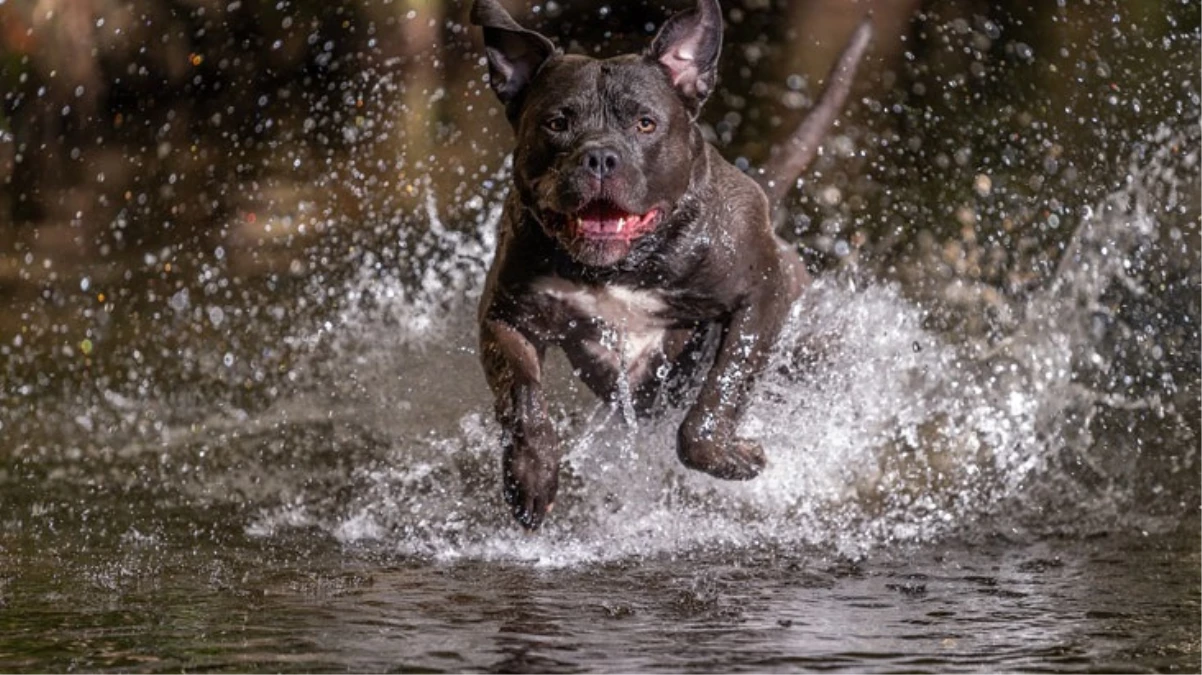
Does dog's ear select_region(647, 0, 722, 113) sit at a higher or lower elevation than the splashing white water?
higher

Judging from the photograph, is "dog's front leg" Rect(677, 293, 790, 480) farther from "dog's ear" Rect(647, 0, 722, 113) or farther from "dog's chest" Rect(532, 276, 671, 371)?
"dog's ear" Rect(647, 0, 722, 113)

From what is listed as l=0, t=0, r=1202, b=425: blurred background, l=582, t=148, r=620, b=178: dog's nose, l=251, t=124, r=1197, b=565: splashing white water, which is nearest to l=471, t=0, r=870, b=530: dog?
l=582, t=148, r=620, b=178: dog's nose

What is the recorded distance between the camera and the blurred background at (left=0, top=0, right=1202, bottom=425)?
9414 millimetres

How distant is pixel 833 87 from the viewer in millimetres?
6664

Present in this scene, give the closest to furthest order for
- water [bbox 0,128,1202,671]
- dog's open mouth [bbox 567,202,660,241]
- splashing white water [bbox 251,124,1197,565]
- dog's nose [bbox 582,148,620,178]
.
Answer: water [bbox 0,128,1202,671]
dog's nose [bbox 582,148,620,178]
dog's open mouth [bbox 567,202,660,241]
splashing white water [bbox 251,124,1197,565]

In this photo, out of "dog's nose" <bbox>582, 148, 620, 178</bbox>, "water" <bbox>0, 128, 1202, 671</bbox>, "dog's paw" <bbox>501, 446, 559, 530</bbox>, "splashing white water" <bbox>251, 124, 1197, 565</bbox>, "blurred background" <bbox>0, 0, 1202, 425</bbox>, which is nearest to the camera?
"water" <bbox>0, 128, 1202, 671</bbox>

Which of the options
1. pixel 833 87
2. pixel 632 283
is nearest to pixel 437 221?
pixel 833 87

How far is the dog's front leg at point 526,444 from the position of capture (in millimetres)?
5383

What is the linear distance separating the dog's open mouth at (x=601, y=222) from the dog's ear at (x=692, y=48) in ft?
1.90

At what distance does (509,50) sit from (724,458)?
4.89 ft

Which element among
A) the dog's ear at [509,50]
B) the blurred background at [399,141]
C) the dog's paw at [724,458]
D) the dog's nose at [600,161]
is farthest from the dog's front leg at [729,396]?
the blurred background at [399,141]

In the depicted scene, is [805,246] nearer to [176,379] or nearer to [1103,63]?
[1103,63]

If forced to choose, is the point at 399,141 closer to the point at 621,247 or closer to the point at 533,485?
the point at 533,485

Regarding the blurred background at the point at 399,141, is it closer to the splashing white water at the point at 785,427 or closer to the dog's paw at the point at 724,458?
the splashing white water at the point at 785,427
